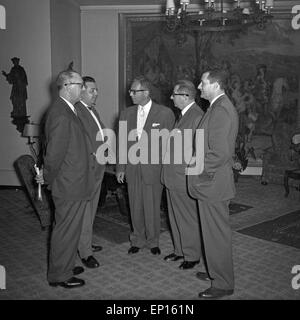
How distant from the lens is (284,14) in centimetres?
899

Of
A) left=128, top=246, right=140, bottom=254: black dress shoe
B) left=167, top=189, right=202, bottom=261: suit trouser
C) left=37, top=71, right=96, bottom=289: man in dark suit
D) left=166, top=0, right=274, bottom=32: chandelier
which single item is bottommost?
left=128, top=246, right=140, bottom=254: black dress shoe

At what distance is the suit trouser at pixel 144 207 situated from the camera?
4.58 m

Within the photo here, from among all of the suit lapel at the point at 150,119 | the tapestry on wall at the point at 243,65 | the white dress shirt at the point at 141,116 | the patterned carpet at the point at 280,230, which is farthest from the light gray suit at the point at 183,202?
the tapestry on wall at the point at 243,65

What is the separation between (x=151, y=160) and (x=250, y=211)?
2795 mm

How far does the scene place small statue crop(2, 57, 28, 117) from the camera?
7734 mm

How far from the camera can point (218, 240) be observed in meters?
3.50

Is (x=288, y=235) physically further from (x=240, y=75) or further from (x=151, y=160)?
(x=240, y=75)

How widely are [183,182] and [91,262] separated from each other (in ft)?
4.33

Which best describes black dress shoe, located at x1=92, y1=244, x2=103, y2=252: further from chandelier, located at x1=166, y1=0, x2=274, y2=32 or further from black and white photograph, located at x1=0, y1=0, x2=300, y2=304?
chandelier, located at x1=166, y1=0, x2=274, y2=32

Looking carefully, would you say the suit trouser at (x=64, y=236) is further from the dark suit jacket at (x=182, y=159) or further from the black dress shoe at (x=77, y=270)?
the dark suit jacket at (x=182, y=159)

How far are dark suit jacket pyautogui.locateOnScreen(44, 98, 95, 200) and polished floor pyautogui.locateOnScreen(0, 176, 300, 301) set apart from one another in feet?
3.08

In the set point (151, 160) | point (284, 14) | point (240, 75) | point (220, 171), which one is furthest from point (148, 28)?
point (220, 171)

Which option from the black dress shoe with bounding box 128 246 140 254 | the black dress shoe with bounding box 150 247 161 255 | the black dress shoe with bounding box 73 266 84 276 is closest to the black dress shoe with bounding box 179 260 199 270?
the black dress shoe with bounding box 150 247 161 255

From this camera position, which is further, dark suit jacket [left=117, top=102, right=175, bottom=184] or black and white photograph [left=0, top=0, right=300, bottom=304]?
dark suit jacket [left=117, top=102, right=175, bottom=184]
